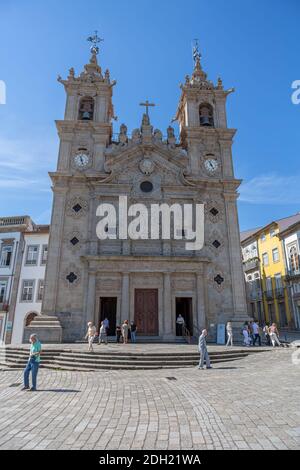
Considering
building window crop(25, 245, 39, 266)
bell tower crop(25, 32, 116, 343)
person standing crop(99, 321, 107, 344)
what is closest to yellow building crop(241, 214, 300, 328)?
person standing crop(99, 321, 107, 344)

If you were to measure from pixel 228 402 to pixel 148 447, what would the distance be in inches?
125

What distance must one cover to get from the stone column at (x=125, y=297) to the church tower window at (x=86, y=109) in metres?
14.8

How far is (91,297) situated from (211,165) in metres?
14.6

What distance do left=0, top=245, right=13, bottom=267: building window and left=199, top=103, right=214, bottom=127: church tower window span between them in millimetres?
23105

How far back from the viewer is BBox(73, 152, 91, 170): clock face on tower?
78.2 feet

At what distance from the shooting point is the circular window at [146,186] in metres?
23.1

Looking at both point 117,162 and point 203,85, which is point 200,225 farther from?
point 203,85

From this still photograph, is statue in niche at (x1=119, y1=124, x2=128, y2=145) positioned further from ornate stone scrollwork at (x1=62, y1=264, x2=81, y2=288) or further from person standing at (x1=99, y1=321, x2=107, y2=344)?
person standing at (x1=99, y1=321, x2=107, y2=344)

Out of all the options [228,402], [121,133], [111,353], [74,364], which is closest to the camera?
[228,402]

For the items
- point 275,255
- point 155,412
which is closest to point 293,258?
point 275,255

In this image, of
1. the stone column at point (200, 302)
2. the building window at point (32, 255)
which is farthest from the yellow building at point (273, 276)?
the building window at point (32, 255)

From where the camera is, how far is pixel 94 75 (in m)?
27.8

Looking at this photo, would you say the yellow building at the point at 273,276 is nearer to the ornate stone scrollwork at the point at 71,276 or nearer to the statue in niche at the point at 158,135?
the statue in niche at the point at 158,135
